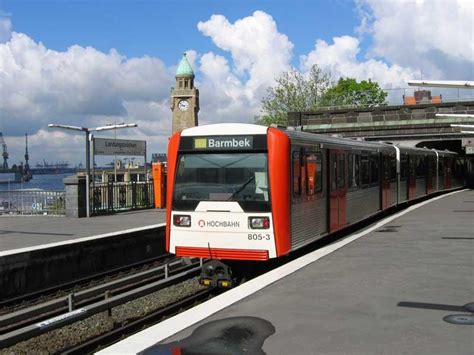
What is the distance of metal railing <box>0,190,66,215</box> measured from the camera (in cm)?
2047

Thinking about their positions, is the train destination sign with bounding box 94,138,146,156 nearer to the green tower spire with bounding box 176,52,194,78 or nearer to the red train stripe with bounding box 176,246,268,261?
the red train stripe with bounding box 176,246,268,261

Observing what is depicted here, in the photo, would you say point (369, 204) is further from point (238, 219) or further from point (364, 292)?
point (364, 292)

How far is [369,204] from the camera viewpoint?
1753 centimetres

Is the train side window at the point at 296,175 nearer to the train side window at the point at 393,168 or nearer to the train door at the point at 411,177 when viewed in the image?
the train side window at the point at 393,168

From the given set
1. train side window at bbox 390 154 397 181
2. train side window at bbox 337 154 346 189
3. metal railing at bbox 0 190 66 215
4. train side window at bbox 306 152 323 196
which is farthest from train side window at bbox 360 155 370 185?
metal railing at bbox 0 190 66 215

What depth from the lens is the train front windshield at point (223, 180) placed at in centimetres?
971

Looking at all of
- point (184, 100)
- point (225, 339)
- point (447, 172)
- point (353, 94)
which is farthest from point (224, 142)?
point (184, 100)

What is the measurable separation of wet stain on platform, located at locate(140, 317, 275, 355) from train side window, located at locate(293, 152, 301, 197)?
4307 mm

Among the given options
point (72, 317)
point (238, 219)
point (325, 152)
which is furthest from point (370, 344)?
point (325, 152)

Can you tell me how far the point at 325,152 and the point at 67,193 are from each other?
9765 millimetres

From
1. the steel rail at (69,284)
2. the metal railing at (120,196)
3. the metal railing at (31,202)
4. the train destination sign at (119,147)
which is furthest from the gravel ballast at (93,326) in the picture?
the train destination sign at (119,147)

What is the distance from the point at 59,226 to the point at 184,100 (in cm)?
9469

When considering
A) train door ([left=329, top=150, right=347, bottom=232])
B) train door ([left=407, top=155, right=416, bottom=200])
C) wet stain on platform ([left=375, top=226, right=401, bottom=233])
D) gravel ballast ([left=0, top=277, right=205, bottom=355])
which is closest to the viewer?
gravel ballast ([left=0, top=277, right=205, bottom=355])

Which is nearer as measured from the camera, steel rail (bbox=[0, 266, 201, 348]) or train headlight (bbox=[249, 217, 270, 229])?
steel rail (bbox=[0, 266, 201, 348])
